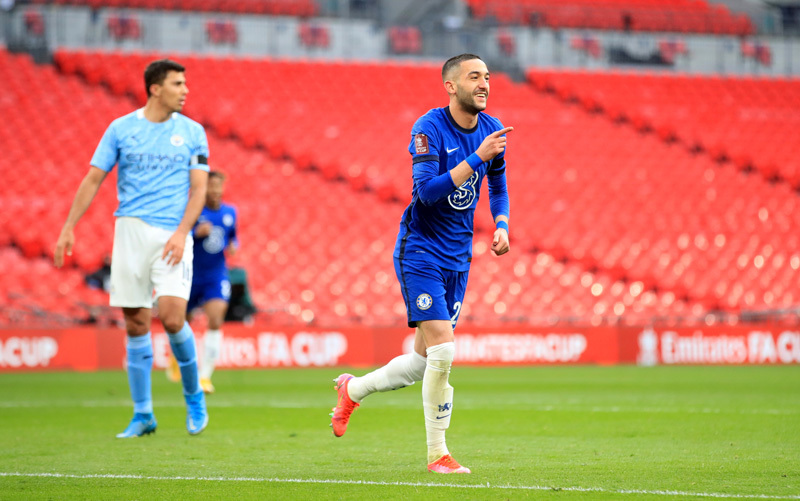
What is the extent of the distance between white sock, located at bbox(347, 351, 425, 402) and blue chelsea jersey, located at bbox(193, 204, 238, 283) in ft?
17.6

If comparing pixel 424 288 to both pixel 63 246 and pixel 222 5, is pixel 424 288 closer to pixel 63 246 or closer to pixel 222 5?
pixel 63 246

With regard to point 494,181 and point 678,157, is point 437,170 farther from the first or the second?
point 678,157

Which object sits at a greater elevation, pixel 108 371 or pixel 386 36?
pixel 386 36

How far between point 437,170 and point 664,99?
956 inches

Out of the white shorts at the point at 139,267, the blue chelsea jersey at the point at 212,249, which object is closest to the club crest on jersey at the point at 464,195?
the white shorts at the point at 139,267

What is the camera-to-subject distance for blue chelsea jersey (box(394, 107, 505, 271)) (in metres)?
5.29

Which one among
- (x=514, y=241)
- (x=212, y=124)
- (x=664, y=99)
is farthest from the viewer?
(x=664, y=99)

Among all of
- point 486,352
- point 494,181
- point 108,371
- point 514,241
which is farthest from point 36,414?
point 514,241

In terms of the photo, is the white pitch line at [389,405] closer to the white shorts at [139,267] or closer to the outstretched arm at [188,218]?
the white shorts at [139,267]

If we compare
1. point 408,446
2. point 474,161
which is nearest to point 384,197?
point 408,446

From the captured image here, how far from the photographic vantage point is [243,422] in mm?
8062

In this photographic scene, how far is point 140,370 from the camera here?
6.91 meters

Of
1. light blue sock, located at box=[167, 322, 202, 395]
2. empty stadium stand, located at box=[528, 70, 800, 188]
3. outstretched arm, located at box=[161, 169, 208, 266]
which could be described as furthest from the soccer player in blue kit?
empty stadium stand, located at box=[528, 70, 800, 188]

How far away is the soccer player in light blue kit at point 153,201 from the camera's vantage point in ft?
21.9
